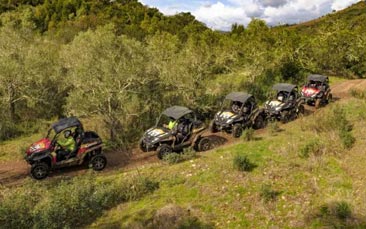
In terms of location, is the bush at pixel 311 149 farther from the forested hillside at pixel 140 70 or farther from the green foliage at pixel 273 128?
the forested hillside at pixel 140 70

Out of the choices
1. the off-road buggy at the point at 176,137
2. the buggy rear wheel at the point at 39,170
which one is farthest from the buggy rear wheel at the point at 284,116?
the buggy rear wheel at the point at 39,170

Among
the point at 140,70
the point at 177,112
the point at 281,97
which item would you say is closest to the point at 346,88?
the point at 281,97

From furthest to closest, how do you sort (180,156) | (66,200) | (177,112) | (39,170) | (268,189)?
(177,112)
(180,156)
(39,170)
(268,189)
(66,200)

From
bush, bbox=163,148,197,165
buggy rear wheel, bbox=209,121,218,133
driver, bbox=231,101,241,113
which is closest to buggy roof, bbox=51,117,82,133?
bush, bbox=163,148,197,165

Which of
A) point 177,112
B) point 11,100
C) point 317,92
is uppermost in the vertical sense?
point 11,100

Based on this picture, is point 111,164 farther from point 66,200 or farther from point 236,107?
point 236,107

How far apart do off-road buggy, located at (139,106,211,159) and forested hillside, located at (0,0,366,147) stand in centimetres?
231

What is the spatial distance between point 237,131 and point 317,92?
6.94 metres

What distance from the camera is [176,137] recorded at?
1436 centimetres

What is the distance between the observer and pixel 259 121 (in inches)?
678

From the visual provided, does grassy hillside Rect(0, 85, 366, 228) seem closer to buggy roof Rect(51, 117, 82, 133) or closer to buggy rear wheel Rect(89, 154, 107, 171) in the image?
buggy rear wheel Rect(89, 154, 107, 171)

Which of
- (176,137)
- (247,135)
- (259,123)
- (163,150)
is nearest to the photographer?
(163,150)

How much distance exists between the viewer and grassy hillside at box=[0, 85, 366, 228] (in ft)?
31.5

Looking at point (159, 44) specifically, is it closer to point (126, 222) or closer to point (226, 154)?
point (226, 154)
